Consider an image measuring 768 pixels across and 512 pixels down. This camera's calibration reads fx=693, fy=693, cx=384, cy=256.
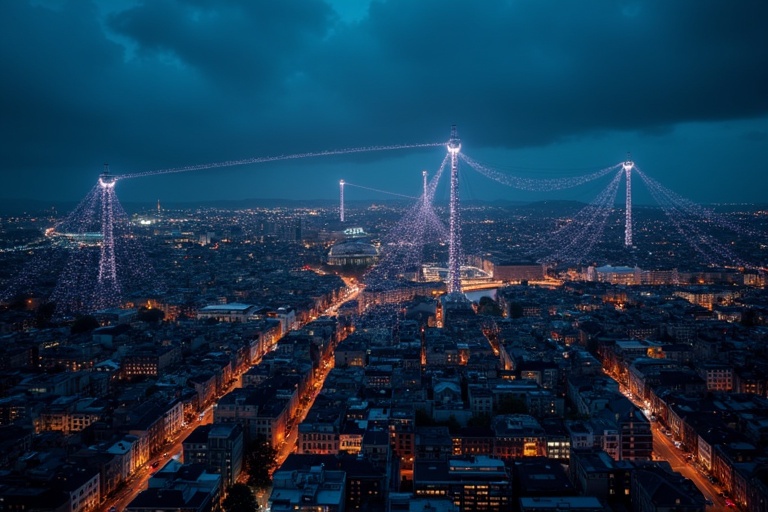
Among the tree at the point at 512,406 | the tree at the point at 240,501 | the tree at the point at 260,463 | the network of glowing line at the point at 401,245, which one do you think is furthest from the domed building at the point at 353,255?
the tree at the point at 240,501

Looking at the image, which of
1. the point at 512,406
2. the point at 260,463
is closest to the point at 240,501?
the point at 260,463

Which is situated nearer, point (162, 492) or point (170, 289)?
point (162, 492)

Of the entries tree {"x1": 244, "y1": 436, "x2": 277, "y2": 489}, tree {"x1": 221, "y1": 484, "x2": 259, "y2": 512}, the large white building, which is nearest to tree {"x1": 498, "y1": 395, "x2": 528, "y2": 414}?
tree {"x1": 244, "y1": 436, "x2": 277, "y2": 489}

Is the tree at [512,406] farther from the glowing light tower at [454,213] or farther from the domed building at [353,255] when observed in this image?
the domed building at [353,255]

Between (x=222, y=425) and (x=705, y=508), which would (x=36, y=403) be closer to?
(x=222, y=425)

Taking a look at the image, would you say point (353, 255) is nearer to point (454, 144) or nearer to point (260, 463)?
point (454, 144)

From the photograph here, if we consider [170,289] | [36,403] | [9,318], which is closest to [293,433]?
[36,403]
